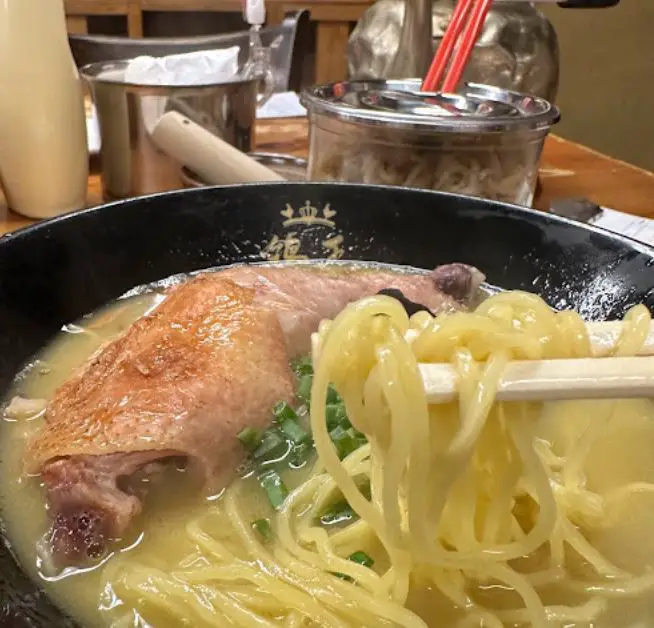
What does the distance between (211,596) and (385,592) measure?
202 mm

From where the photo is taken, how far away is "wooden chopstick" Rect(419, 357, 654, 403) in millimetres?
689

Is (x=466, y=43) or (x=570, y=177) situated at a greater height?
(x=466, y=43)

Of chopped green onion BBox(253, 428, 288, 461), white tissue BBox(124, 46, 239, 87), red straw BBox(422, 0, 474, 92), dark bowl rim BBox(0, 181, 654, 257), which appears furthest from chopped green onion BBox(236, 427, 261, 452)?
white tissue BBox(124, 46, 239, 87)

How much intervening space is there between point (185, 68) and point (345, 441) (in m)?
1.76

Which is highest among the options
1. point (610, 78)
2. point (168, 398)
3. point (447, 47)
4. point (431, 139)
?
point (447, 47)

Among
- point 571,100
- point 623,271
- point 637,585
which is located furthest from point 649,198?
point 571,100

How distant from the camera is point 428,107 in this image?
1689 mm

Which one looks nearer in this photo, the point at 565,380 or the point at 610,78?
the point at 565,380

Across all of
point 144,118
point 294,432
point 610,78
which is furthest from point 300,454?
point 610,78

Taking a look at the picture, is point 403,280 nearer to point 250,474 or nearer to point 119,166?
point 250,474

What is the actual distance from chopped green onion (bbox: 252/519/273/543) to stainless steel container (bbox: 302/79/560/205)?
96 cm

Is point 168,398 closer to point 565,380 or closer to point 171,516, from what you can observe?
point 171,516

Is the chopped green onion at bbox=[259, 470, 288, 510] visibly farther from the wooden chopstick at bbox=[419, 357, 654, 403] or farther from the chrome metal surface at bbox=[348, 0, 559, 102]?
the chrome metal surface at bbox=[348, 0, 559, 102]

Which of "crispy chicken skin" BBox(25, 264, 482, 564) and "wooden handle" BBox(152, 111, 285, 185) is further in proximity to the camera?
"wooden handle" BBox(152, 111, 285, 185)
